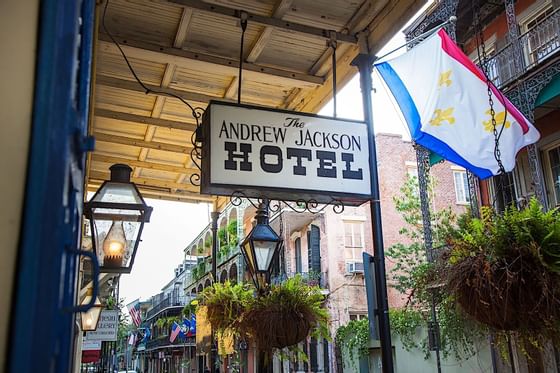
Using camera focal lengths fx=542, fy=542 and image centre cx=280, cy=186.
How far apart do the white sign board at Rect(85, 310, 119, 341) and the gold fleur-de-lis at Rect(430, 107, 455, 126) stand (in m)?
7.64

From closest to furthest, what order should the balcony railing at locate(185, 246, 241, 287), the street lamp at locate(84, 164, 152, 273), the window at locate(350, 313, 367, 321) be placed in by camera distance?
the street lamp at locate(84, 164, 152, 273) < the window at locate(350, 313, 367, 321) < the balcony railing at locate(185, 246, 241, 287)

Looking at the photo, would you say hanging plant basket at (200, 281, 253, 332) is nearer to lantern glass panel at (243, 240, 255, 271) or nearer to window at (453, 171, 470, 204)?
lantern glass panel at (243, 240, 255, 271)

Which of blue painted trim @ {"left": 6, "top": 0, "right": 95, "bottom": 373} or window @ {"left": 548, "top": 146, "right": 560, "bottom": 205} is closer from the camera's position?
blue painted trim @ {"left": 6, "top": 0, "right": 95, "bottom": 373}

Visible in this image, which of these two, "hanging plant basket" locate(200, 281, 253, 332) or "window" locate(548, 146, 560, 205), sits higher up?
"window" locate(548, 146, 560, 205)

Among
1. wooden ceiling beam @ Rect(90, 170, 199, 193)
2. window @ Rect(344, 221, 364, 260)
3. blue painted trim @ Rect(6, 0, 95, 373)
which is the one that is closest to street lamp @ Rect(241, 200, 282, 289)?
wooden ceiling beam @ Rect(90, 170, 199, 193)

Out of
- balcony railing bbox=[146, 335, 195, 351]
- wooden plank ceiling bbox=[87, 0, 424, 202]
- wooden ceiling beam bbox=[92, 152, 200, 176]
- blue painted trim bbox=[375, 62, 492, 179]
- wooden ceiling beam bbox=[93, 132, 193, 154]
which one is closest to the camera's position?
wooden plank ceiling bbox=[87, 0, 424, 202]

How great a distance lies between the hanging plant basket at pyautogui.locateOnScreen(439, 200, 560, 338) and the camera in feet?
10.1

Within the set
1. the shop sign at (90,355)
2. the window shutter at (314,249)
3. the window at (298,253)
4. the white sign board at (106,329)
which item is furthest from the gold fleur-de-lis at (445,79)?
the window at (298,253)

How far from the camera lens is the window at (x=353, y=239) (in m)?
22.5

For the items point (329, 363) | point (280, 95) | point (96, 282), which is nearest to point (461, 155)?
point (280, 95)

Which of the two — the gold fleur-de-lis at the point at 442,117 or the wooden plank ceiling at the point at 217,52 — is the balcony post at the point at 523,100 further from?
the wooden plank ceiling at the point at 217,52

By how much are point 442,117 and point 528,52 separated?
6.62m

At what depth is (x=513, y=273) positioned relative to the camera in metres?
3.07

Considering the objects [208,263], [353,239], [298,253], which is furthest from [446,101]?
[208,263]
